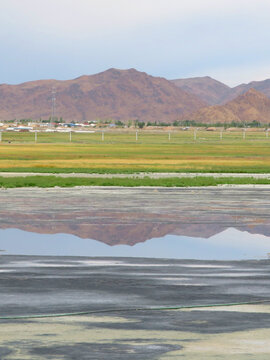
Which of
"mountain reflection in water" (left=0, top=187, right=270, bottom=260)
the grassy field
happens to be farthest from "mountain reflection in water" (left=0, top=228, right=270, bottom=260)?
the grassy field

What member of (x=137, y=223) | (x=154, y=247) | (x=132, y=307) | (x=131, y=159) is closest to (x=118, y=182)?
(x=137, y=223)

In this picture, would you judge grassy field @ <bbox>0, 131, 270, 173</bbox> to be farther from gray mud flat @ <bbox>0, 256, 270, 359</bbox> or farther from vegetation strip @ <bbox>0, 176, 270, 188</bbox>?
gray mud flat @ <bbox>0, 256, 270, 359</bbox>

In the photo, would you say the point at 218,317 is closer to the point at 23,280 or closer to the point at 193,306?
the point at 193,306

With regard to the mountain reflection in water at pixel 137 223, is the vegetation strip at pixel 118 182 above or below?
below

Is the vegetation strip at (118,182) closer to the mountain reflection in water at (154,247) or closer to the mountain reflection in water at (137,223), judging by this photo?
the mountain reflection in water at (137,223)

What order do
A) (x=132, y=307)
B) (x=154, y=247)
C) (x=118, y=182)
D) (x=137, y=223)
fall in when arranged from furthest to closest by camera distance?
(x=118, y=182) → (x=137, y=223) → (x=154, y=247) → (x=132, y=307)

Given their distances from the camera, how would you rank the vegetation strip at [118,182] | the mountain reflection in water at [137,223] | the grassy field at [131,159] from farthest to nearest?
the grassy field at [131,159]
the vegetation strip at [118,182]
the mountain reflection in water at [137,223]

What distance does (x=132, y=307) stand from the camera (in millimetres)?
11016

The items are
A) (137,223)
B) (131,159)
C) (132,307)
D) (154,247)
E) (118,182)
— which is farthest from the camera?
(131,159)

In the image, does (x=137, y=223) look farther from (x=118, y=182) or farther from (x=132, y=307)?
(x=118, y=182)

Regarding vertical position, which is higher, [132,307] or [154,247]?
[132,307]

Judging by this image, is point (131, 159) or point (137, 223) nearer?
point (137, 223)

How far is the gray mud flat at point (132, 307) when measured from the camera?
339 inches

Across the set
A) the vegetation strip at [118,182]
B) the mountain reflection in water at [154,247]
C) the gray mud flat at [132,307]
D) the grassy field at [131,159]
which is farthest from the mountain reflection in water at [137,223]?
the grassy field at [131,159]
